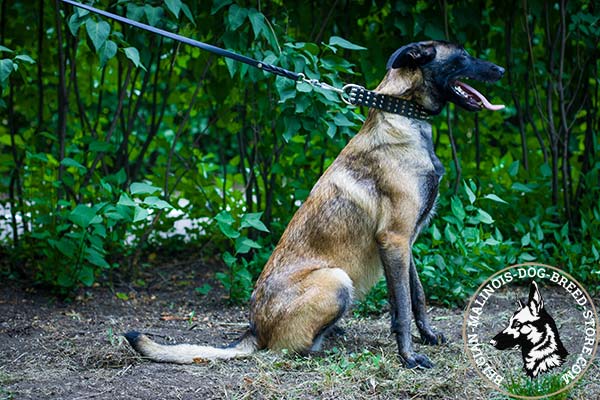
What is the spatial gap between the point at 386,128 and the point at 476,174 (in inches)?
104

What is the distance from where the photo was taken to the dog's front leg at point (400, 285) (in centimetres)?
425

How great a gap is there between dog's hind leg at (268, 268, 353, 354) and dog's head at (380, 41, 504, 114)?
3.42ft

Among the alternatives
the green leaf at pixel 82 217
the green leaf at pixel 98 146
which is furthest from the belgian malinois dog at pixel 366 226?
the green leaf at pixel 98 146

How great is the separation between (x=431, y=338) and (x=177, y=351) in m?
1.45

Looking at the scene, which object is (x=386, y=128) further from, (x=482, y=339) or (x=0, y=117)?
(x=0, y=117)

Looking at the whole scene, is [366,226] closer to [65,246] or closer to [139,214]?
[139,214]

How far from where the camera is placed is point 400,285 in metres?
4.28

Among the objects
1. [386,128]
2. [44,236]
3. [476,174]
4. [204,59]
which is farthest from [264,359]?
[476,174]

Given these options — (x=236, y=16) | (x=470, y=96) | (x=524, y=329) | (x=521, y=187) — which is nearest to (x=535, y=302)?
(x=524, y=329)

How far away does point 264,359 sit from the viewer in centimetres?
427

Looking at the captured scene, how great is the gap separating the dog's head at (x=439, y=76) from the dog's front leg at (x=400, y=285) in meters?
0.77

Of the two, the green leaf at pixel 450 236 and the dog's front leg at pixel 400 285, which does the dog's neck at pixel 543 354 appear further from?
the green leaf at pixel 450 236

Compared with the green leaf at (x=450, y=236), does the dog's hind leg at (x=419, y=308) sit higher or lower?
lower

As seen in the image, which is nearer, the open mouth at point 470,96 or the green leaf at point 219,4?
the open mouth at point 470,96
